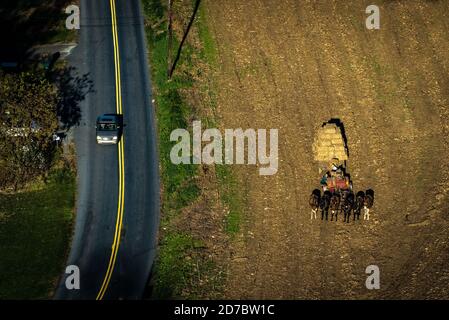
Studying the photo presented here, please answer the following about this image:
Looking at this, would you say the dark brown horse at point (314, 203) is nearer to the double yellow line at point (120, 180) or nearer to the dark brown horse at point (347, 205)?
the dark brown horse at point (347, 205)

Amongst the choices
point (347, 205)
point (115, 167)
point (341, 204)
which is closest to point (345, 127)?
point (341, 204)

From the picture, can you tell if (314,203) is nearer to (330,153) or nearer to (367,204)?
(367,204)

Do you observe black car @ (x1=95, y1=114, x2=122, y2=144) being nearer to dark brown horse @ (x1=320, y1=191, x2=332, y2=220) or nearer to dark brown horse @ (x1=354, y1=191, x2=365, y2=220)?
dark brown horse @ (x1=320, y1=191, x2=332, y2=220)

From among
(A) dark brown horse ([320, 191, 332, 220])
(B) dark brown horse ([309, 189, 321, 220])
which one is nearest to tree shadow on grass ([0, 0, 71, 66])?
(B) dark brown horse ([309, 189, 321, 220])

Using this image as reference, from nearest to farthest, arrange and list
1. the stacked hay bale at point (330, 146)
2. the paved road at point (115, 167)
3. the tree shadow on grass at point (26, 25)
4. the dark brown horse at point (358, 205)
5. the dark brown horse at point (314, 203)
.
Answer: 1. the paved road at point (115, 167)
2. the dark brown horse at point (358, 205)
3. the dark brown horse at point (314, 203)
4. the stacked hay bale at point (330, 146)
5. the tree shadow on grass at point (26, 25)

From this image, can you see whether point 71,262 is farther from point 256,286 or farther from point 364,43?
point 364,43

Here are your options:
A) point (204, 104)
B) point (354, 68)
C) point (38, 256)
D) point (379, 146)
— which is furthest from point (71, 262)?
point (354, 68)

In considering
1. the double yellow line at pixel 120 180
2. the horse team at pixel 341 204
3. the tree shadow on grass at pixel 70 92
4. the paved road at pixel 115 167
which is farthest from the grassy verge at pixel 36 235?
the horse team at pixel 341 204
